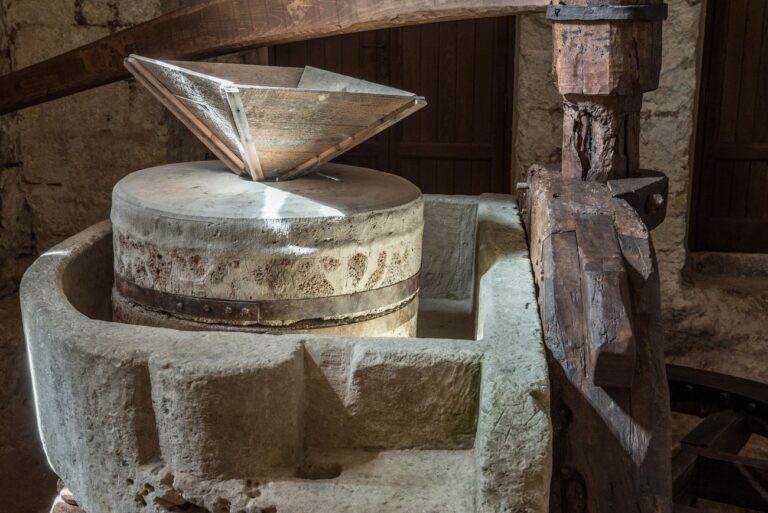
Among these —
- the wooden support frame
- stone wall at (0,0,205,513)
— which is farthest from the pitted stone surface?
stone wall at (0,0,205,513)

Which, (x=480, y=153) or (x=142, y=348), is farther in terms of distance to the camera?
(x=480, y=153)

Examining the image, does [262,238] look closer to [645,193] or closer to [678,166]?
[645,193]

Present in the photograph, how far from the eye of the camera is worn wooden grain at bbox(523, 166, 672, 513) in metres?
1.97

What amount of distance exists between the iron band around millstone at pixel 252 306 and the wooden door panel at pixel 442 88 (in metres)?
2.42

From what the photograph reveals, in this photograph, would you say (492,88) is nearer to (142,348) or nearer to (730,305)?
(730,305)

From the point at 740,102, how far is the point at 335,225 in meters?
2.72

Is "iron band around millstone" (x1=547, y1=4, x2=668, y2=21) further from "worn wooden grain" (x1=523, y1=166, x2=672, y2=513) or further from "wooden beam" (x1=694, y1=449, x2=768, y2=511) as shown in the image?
"wooden beam" (x1=694, y1=449, x2=768, y2=511)

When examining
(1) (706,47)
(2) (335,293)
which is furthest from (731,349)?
(2) (335,293)

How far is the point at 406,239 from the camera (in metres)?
2.64

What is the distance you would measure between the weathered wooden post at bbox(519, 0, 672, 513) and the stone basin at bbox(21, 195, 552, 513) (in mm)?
135

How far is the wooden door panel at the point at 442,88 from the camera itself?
185 inches

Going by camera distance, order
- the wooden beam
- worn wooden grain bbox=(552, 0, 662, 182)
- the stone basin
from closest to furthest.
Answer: the stone basin, worn wooden grain bbox=(552, 0, 662, 182), the wooden beam

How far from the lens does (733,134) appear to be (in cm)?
430

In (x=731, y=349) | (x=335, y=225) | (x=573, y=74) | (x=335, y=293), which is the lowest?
(x=731, y=349)
